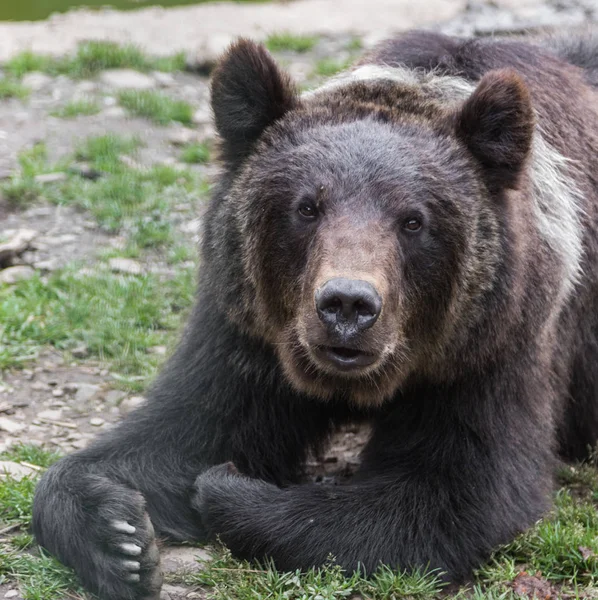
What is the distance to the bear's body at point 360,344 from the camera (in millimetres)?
5156

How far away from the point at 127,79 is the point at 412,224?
6931 millimetres

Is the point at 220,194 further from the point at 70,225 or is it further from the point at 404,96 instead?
→ the point at 70,225

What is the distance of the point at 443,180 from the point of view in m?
5.28

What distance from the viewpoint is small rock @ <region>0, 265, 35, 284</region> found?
26.9 feet

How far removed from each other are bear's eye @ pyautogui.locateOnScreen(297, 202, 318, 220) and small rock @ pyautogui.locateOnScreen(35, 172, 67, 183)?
15.5 feet

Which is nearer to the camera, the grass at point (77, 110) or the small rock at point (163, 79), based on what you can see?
the grass at point (77, 110)

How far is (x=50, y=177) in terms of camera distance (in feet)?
Result: 31.4

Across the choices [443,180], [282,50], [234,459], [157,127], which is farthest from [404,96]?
[282,50]

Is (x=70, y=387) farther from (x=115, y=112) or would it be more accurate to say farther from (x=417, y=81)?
(x=115, y=112)

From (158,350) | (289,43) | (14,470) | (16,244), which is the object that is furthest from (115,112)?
(14,470)

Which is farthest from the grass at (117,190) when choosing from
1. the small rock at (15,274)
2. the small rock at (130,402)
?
the small rock at (130,402)

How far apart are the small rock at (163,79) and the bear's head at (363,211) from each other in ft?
20.2

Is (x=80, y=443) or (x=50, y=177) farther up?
(x=50, y=177)

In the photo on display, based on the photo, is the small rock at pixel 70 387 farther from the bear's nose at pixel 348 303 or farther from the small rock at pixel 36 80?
the small rock at pixel 36 80
